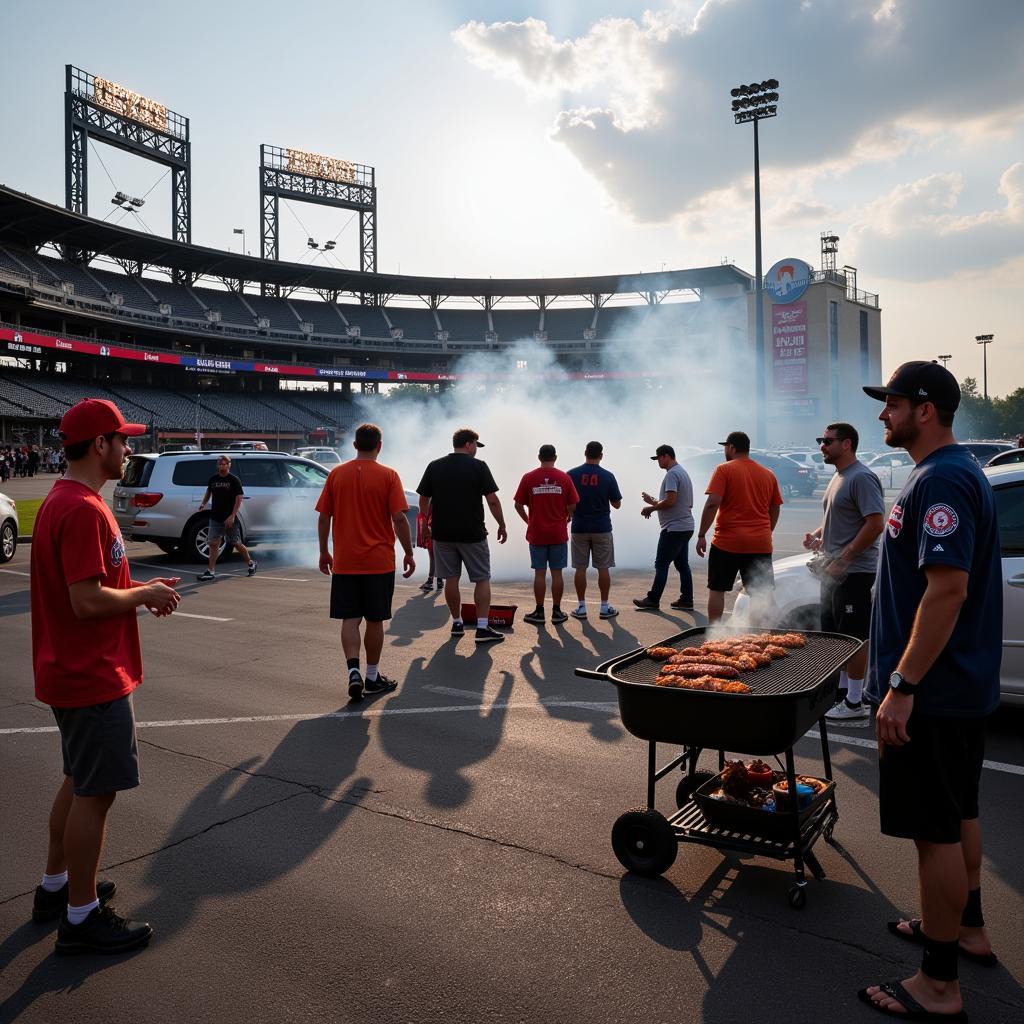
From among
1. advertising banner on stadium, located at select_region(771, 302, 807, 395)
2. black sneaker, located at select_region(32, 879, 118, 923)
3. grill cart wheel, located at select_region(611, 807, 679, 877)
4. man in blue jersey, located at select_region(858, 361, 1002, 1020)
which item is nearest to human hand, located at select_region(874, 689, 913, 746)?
man in blue jersey, located at select_region(858, 361, 1002, 1020)

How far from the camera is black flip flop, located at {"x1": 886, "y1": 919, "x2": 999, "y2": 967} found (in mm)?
2848

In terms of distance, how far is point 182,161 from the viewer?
58.1 m

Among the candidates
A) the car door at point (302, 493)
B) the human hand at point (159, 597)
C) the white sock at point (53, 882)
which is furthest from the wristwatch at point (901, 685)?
the car door at point (302, 493)

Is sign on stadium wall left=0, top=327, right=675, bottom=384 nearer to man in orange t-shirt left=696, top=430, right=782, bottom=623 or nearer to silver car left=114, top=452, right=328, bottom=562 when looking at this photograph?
silver car left=114, top=452, right=328, bottom=562

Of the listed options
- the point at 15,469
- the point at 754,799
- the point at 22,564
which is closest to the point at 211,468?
the point at 22,564

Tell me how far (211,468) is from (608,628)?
29.3 ft

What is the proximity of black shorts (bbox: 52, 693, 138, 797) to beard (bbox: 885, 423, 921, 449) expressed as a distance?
9.33 ft

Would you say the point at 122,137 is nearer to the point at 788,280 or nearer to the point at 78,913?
the point at 788,280

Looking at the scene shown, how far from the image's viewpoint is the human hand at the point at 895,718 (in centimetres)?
261

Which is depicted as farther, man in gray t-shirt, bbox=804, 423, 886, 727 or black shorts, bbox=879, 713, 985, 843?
man in gray t-shirt, bbox=804, 423, 886, 727

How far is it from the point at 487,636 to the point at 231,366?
183 ft

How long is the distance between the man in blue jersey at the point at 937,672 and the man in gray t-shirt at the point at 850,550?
2907 mm

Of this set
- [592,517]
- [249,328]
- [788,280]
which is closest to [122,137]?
[249,328]

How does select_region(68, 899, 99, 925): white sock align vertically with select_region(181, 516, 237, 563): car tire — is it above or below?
below
